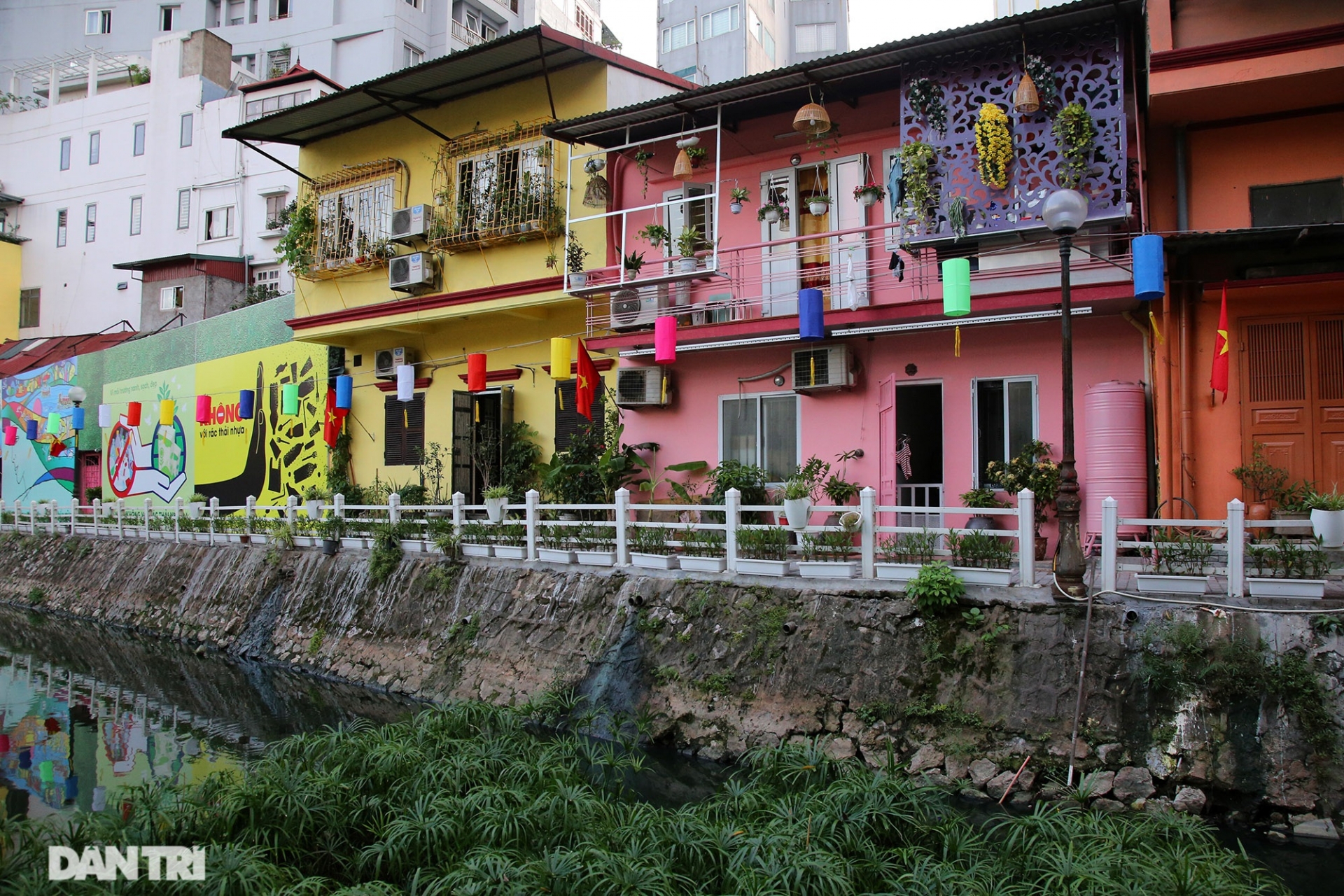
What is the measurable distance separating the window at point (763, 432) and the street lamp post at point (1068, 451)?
5653 millimetres

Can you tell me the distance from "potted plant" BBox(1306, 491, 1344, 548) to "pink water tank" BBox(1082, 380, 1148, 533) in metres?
2.69

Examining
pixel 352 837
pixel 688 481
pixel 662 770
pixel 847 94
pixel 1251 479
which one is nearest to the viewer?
pixel 352 837

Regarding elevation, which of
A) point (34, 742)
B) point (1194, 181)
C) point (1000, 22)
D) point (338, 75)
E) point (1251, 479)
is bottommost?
point (34, 742)

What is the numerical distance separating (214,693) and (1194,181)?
598 inches

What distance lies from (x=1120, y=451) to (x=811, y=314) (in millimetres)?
4351

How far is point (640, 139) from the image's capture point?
50.5 feet

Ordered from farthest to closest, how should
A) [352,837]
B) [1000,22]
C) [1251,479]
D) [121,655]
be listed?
[121,655] < [1000,22] < [1251,479] < [352,837]

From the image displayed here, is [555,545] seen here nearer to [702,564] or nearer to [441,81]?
[702,564]

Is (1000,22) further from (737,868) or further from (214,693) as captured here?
(214,693)

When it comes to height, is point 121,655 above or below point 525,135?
below

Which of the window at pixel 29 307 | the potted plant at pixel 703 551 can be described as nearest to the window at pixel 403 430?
the potted plant at pixel 703 551

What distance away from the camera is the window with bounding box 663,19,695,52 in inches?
1542

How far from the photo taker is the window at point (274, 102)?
A: 104 feet

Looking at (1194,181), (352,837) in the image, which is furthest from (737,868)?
(1194,181)
